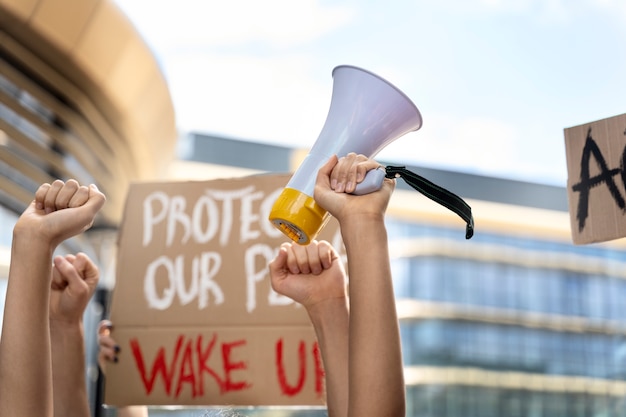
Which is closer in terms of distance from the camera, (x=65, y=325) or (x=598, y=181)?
(x=598, y=181)

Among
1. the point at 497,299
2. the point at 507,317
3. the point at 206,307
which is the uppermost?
the point at 497,299

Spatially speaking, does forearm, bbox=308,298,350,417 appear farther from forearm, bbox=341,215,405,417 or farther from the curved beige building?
the curved beige building

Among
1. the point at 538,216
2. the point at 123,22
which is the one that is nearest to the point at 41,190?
the point at 123,22

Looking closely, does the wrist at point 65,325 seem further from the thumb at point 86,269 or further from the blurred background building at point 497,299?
the blurred background building at point 497,299

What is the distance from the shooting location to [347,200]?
43.9 inches

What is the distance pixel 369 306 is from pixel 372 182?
15 cm

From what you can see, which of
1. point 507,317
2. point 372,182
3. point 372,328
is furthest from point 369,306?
point 507,317

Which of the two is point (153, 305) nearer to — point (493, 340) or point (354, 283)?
point (354, 283)

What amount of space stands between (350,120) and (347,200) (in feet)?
0.58

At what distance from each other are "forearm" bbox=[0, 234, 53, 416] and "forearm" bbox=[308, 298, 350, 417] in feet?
1.32

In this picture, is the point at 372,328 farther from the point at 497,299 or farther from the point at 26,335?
the point at 497,299

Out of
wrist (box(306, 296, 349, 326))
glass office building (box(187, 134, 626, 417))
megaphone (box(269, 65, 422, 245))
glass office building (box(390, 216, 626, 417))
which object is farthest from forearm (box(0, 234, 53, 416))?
glass office building (box(390, 216, 626, 417))

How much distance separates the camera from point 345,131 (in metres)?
1.25

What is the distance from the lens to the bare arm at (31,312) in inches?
43.9
